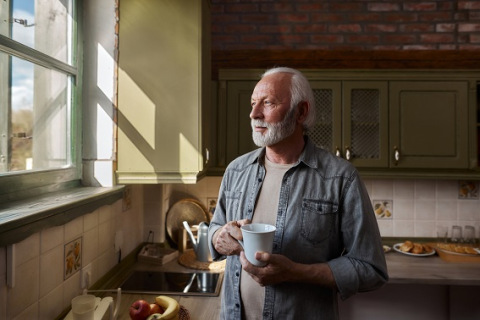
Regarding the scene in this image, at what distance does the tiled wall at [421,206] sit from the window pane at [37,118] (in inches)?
43.3

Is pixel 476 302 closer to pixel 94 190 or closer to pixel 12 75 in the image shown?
pixel 94 190

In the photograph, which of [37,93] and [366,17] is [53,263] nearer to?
[37,93]

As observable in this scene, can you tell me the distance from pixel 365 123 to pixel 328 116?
0.79ft

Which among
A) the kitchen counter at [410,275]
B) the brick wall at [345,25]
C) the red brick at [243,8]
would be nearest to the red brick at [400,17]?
the brick wall at [345,25]

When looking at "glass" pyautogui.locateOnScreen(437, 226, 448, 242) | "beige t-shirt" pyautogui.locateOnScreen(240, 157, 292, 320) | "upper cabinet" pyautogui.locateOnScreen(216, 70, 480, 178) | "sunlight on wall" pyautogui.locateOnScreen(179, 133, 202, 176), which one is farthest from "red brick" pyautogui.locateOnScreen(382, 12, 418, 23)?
"beige t-shirt" pyautogui.locateOnScreen(240, 157, 292, 320)

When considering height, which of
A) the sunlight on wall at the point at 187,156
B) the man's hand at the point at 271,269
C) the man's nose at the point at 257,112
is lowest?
the man's hand at the point at 271,269

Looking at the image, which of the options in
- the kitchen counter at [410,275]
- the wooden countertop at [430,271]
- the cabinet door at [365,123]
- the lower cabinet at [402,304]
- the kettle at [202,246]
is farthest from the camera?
the lower cabinet at [402,304]

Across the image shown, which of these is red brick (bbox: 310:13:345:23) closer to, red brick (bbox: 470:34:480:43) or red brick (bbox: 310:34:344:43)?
red brick (bbox: 310:34:344:43)

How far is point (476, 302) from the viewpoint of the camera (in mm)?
2420

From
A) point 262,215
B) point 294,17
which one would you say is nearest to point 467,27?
point 294,17

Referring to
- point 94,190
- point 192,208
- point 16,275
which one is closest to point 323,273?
point 16,275

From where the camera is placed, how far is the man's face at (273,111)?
1279 mm

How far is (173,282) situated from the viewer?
201 centimetres

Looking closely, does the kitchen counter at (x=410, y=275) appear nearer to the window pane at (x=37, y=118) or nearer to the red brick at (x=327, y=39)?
the window pane at (x=37, y=118)
